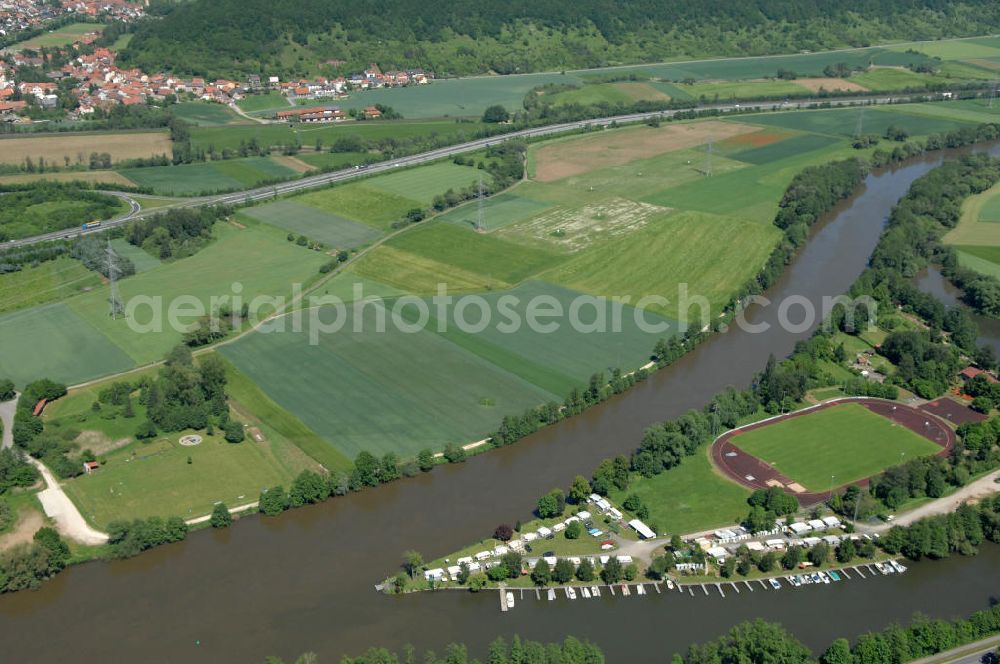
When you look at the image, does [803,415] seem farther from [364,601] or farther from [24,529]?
[24,529]

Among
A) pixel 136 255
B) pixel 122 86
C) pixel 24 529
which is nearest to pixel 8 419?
pixel 24 529

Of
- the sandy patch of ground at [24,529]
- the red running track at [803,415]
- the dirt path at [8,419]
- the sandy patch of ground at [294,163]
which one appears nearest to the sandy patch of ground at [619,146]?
the sandy patch of ground at [294,163]

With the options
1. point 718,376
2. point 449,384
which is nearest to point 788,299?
point 718,376

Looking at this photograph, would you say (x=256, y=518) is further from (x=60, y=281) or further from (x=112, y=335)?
(x=60, y=281)

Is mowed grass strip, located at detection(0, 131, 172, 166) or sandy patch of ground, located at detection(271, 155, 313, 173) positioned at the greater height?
mowed grass strip, located at detection(0, 131, 172, 166)

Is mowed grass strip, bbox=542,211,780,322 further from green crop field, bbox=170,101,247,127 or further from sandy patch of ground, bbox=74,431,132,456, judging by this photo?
green crop field, bbox=170,101,247,127

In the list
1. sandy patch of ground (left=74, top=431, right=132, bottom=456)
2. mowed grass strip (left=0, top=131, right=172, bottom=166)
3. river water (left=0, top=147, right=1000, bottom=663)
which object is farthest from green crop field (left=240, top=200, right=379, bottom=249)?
river water (left=0, top=147, right=1000, bottom=663)
